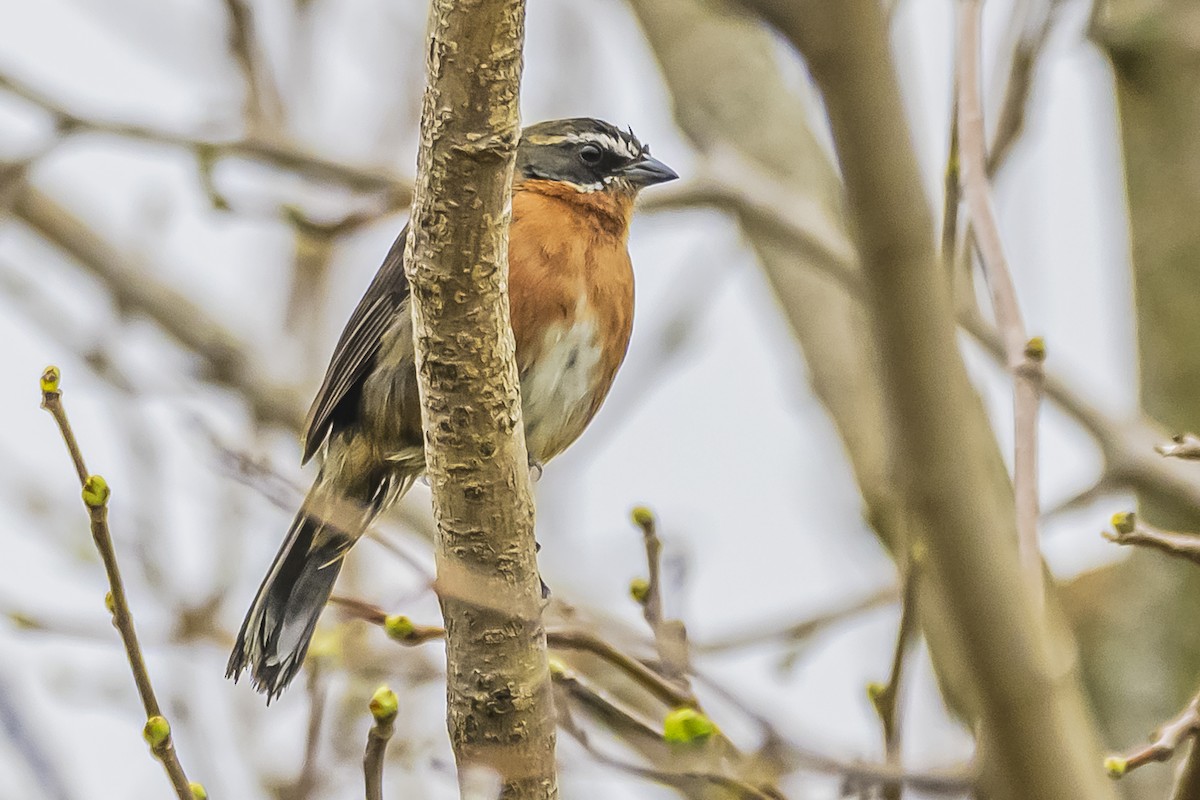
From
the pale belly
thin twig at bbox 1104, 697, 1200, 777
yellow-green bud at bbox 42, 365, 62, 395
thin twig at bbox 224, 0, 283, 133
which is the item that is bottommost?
thin twig at bbox 1104, 697, 1200, 777

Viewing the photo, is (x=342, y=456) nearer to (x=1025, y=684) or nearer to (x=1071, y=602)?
(x=1025, y=684)

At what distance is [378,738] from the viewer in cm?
258

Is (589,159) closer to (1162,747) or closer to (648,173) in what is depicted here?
(648,173)

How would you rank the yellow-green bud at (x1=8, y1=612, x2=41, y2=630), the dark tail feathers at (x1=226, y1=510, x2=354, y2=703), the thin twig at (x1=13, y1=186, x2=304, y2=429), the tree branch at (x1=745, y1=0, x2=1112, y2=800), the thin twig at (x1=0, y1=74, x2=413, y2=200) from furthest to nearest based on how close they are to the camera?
the thin twig at (x1=13, y1=186, x2=304, y2=429), the thin twig at (x1=0, y1=74, x2=413, y2=200), the dark tail feathers at (x1=226, y1=510, x2=354, y2=703), the yellow-green bud at (x1=8, y1=612, x2=41, y2=630), the tree branch at (x1=745, y1=0, x2=1112, y2=800)

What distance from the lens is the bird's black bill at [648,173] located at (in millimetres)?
5648

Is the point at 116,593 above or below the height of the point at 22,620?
below

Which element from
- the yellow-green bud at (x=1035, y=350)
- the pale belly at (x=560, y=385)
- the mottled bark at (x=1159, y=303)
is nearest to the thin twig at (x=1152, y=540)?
the yellow-green bud at (x=1035, y=350)

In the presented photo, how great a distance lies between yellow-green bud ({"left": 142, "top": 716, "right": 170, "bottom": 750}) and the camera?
2650 millimetres

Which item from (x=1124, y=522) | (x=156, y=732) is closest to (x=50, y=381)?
(x=156, y=732)

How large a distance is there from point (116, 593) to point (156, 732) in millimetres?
255

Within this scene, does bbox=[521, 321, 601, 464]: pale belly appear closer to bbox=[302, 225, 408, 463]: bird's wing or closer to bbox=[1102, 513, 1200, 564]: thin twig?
bbox=[302, 225, 408, 463]: bird's wing

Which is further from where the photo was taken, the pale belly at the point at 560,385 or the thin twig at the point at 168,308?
the thin twig at the point at 168,308

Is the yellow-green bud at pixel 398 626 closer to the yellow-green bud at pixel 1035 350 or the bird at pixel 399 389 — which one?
the yellow-green bud at pixel 1035 350

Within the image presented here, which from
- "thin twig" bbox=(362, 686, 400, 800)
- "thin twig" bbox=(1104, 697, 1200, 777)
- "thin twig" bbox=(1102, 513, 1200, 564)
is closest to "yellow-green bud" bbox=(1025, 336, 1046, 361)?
"thin twig" bbox=(1102, 513, 1200, 564)
